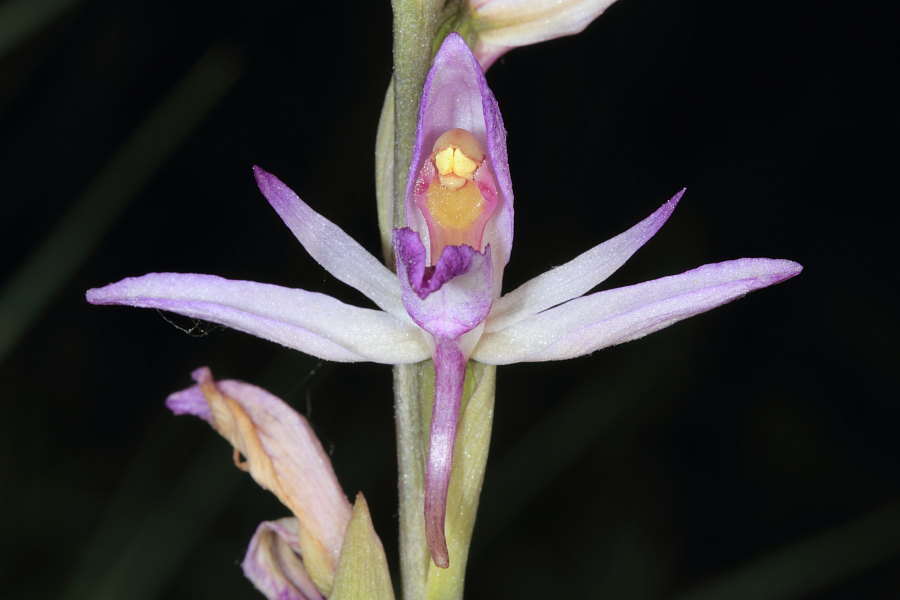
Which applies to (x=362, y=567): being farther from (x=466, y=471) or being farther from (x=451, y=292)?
(x=451, y=292)

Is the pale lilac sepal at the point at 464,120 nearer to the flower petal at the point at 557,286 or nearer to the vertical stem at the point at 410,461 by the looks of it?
the flower petal at the point at 557,286

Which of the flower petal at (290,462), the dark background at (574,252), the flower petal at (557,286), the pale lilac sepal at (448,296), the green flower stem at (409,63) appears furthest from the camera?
the dark background at (574,252)

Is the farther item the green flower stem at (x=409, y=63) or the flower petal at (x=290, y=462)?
the flower petal at (x=290, y=462)

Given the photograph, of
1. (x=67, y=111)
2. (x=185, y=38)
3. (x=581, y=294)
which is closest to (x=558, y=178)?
(x=185, y=38)

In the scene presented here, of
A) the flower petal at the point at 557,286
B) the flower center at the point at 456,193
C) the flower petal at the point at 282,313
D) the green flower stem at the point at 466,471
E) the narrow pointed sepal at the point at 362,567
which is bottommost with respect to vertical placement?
the narrow pointed sepal at the point at 362,567

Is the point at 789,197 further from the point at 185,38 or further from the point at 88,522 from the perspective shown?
the point at 88,522

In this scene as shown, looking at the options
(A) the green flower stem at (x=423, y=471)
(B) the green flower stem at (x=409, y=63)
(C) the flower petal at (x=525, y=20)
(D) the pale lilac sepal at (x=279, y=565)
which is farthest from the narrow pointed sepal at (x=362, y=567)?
(C) the flower petal at (x=525, y=20)

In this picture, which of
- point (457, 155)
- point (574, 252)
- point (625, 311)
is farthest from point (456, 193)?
point (574, 252)
